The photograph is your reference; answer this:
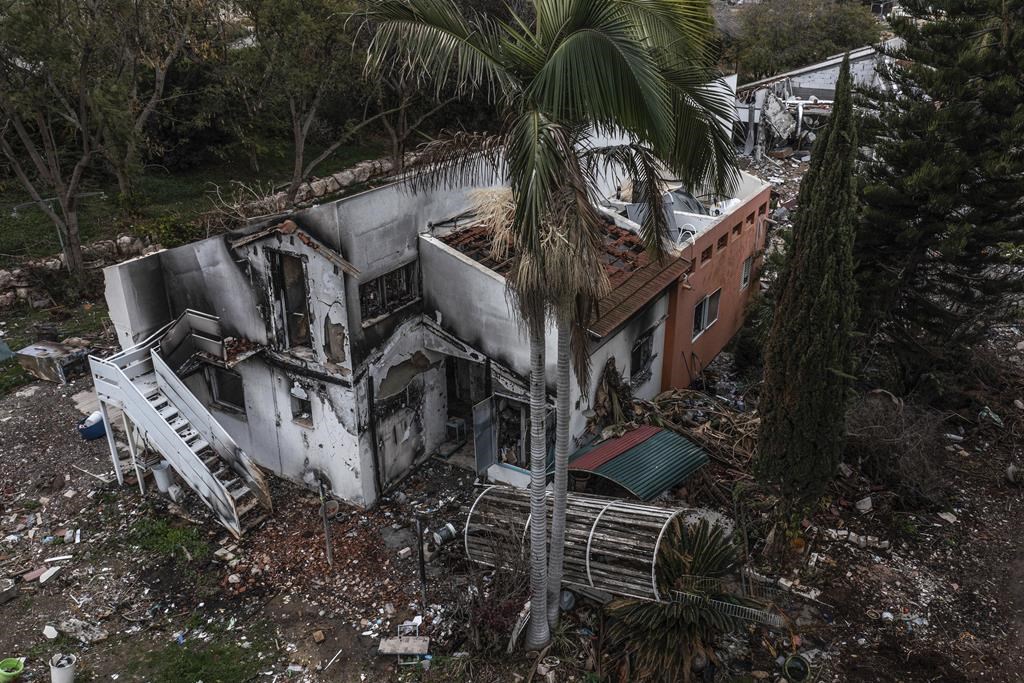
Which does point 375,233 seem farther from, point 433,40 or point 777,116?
point 777,116

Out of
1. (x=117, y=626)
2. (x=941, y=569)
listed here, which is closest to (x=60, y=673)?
(x=117, y=626)

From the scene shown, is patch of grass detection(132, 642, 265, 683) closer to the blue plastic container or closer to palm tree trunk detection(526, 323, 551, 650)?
palm tree trunk detection(526, 323, 551, 650)

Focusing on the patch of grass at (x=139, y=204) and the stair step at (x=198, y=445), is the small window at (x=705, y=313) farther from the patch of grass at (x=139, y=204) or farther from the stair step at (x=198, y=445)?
the patch of grass at (x=139, y=204)

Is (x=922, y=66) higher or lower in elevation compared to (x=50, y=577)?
higher

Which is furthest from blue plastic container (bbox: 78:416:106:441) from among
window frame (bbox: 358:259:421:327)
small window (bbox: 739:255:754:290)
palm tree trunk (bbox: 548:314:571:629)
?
small window (bbox: 739:255:754:290)

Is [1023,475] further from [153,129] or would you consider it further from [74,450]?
[153,129]

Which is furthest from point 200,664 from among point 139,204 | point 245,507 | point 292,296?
point 139,204
